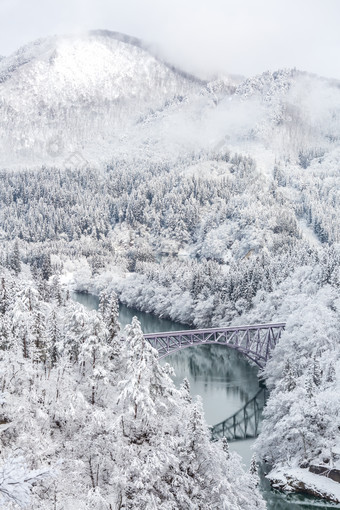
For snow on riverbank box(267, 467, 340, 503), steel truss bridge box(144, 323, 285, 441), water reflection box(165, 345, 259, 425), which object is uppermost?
snow on riverbank box(267, 467, 340, 503)

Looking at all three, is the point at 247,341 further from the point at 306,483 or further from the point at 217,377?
the point at 306,483

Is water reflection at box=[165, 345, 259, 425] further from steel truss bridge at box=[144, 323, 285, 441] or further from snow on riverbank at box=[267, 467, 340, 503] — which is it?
snow on riverbank at box=[267, 467, 340, 503]

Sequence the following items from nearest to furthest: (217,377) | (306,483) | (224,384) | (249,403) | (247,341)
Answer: (306,483), (249,403), (224,384), (217,377), (247,341)

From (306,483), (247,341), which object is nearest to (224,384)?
(247,341)

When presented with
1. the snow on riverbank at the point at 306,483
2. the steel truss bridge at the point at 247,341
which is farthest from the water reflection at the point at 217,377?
A: the snow on riverbank at the point at 306,483

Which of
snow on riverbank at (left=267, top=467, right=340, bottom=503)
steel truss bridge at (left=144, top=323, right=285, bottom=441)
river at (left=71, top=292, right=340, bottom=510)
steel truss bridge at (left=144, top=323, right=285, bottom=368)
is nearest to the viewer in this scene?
snow on riverbank at (left=267, top=467, right=340, bottom=503)

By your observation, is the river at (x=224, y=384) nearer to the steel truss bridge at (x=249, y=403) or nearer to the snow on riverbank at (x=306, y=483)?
the snow on riverbank at (x=306, y=483)

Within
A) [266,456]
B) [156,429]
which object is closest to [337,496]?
[266,456]

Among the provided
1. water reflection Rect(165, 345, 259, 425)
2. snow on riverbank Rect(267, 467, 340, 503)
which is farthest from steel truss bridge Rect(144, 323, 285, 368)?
snow on riverbank Rect(267, 467, 340, 503)

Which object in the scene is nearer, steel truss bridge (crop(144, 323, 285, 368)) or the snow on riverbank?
the snow on riverbank
